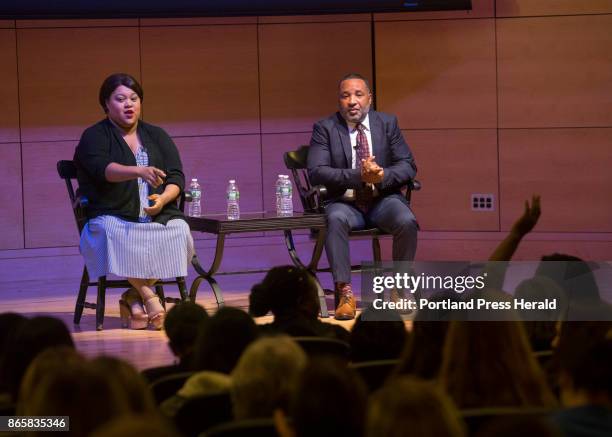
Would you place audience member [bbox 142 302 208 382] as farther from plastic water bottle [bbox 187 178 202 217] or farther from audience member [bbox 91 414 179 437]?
plastic water bottle [bbox 187 178 202 217]

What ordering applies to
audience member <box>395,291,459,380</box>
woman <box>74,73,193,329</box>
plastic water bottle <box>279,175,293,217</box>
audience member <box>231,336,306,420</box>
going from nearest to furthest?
1. audience member <box>231,336,306,420</box>
2. audience member <box>395,291,459,380</box>
3. woman <box>74,73,193,329</box>
4. plastic water bottle <box>279,175,293,217</box>

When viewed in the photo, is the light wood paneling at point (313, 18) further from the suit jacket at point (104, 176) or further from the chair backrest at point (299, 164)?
the suit jacket at point (104, 176)

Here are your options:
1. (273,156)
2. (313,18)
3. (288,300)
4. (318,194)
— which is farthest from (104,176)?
(313,18)

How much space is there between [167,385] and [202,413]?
32 centimetres

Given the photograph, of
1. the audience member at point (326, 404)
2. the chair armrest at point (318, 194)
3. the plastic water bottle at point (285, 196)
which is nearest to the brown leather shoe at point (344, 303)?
the chair armrest at point (318, 194)

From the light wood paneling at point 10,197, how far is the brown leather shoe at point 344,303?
2.84 meters

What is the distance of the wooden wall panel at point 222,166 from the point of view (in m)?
7.54

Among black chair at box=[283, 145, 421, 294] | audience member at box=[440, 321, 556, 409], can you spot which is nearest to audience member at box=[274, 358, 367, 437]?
audience member at box=[440, 321, 556, 409]

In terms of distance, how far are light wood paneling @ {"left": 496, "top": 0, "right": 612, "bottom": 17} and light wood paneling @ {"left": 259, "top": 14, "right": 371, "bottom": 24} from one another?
3.26 ft

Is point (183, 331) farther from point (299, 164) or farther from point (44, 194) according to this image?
point (44, 194)

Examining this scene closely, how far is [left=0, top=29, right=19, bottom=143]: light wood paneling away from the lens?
23.7 ft

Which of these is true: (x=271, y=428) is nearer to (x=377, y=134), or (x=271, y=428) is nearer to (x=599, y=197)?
(x=377, y=134)

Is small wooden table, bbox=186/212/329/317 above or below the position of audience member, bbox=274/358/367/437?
above

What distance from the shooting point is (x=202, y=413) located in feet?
7.67
